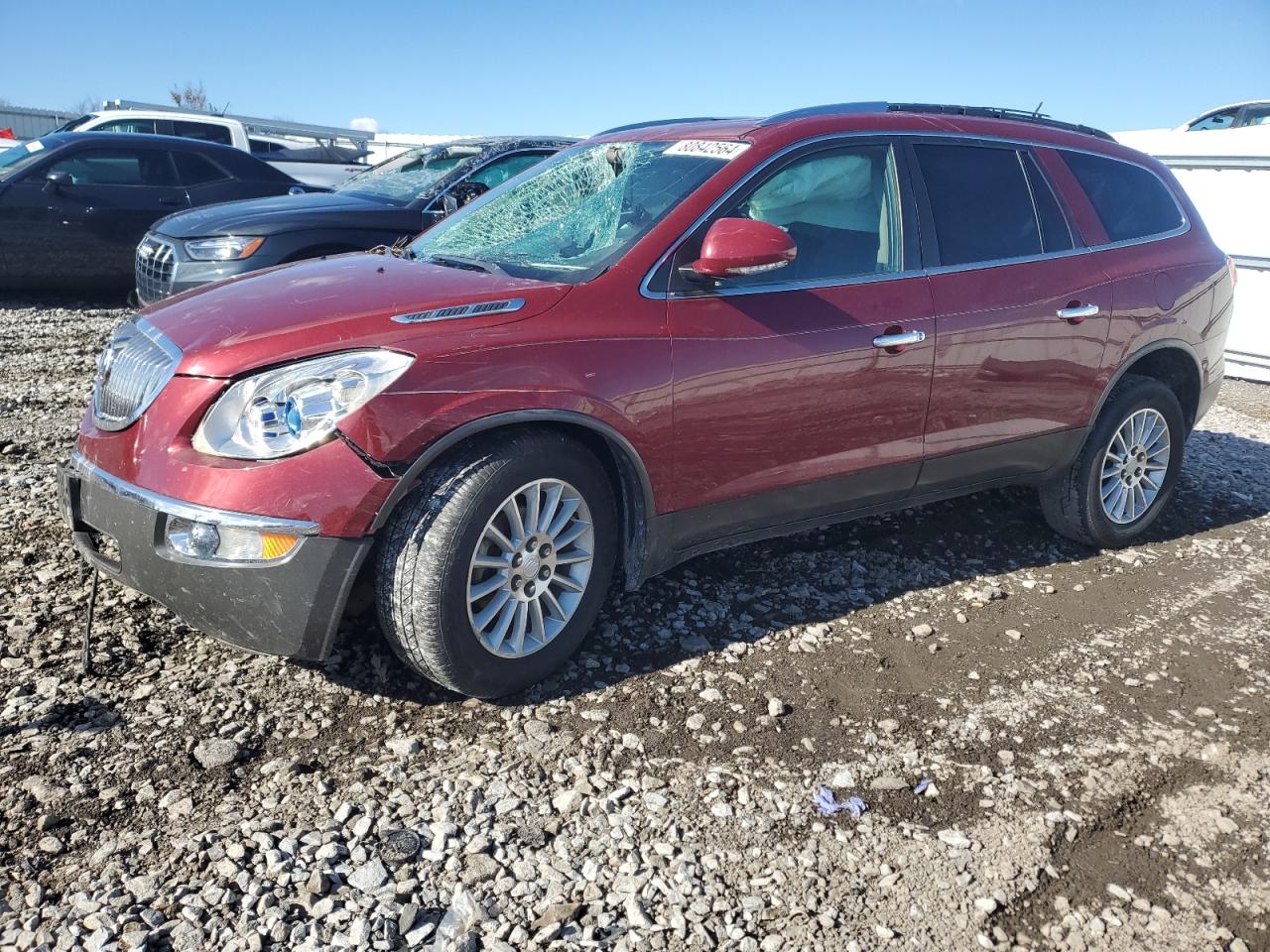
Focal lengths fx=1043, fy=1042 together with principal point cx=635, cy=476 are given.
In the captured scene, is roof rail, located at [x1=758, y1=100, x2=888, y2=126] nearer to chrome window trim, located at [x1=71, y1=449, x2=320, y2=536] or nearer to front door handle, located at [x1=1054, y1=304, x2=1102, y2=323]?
front door handle, located at [x1=1054, y1=304, x2=1102, y2=323]

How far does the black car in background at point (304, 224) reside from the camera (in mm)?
7381

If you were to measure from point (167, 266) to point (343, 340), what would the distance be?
5325mm

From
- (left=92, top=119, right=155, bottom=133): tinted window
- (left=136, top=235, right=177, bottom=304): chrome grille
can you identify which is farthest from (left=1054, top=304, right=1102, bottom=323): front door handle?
(left=92, top=119, right=155, bottom=133): tinted window

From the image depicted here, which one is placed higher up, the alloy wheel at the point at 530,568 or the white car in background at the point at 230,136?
the white car in background at the point at 230,136

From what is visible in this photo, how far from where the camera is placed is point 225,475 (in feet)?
9.52

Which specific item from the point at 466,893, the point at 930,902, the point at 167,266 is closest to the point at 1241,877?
the point at 930,902

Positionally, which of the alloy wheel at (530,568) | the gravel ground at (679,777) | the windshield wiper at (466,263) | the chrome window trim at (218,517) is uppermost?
the windshield wiper at (466,263)

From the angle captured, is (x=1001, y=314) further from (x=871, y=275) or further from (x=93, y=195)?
(x=93, y=195)

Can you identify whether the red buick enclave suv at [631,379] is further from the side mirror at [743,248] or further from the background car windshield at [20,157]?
the background car windshield at [20,157]

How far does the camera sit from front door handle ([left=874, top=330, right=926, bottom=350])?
3.93 m

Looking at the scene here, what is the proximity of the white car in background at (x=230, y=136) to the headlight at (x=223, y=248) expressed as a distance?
484 cm

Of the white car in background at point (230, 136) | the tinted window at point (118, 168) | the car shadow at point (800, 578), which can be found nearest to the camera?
the car shadow at point (800, 578)

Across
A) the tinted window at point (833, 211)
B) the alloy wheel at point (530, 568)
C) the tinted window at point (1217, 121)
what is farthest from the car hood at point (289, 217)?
the tinted window at point (1217, 121)

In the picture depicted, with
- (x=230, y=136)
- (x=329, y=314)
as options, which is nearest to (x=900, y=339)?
(x=329, y=314)
